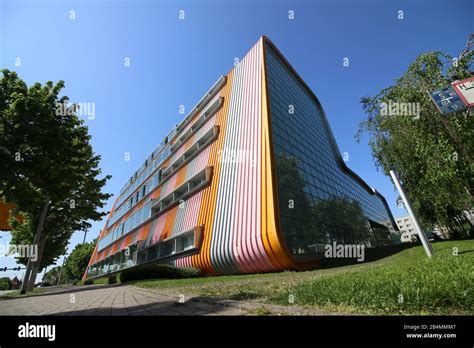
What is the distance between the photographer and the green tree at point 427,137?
1034cm

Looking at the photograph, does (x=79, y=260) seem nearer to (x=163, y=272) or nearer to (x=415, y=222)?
(x=163, y=272)

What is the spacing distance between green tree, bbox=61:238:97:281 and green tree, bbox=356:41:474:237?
260 feet

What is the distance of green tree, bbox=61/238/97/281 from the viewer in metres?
71.6

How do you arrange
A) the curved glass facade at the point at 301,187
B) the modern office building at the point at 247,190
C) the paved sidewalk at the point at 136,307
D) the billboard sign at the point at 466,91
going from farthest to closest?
the curved glass facade at the point at 301,187, the modern office building at the point at 247,190, the billboard sign at the point at 466,91, the paved sidewalk at the point at 136,307

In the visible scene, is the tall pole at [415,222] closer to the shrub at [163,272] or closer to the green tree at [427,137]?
the green tree at [427,137]

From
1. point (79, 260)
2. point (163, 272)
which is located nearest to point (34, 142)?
point (163, 272)

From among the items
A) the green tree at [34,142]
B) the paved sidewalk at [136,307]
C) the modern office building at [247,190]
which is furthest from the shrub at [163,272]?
the paved sidewalk at [136,307]

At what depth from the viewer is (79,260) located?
236 feet

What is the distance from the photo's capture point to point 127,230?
3628 cm

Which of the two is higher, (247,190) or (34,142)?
(34,142)

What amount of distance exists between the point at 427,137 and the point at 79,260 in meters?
84.7

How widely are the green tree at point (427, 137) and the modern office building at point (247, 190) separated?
5767 mm

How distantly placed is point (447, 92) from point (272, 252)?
9.30m
